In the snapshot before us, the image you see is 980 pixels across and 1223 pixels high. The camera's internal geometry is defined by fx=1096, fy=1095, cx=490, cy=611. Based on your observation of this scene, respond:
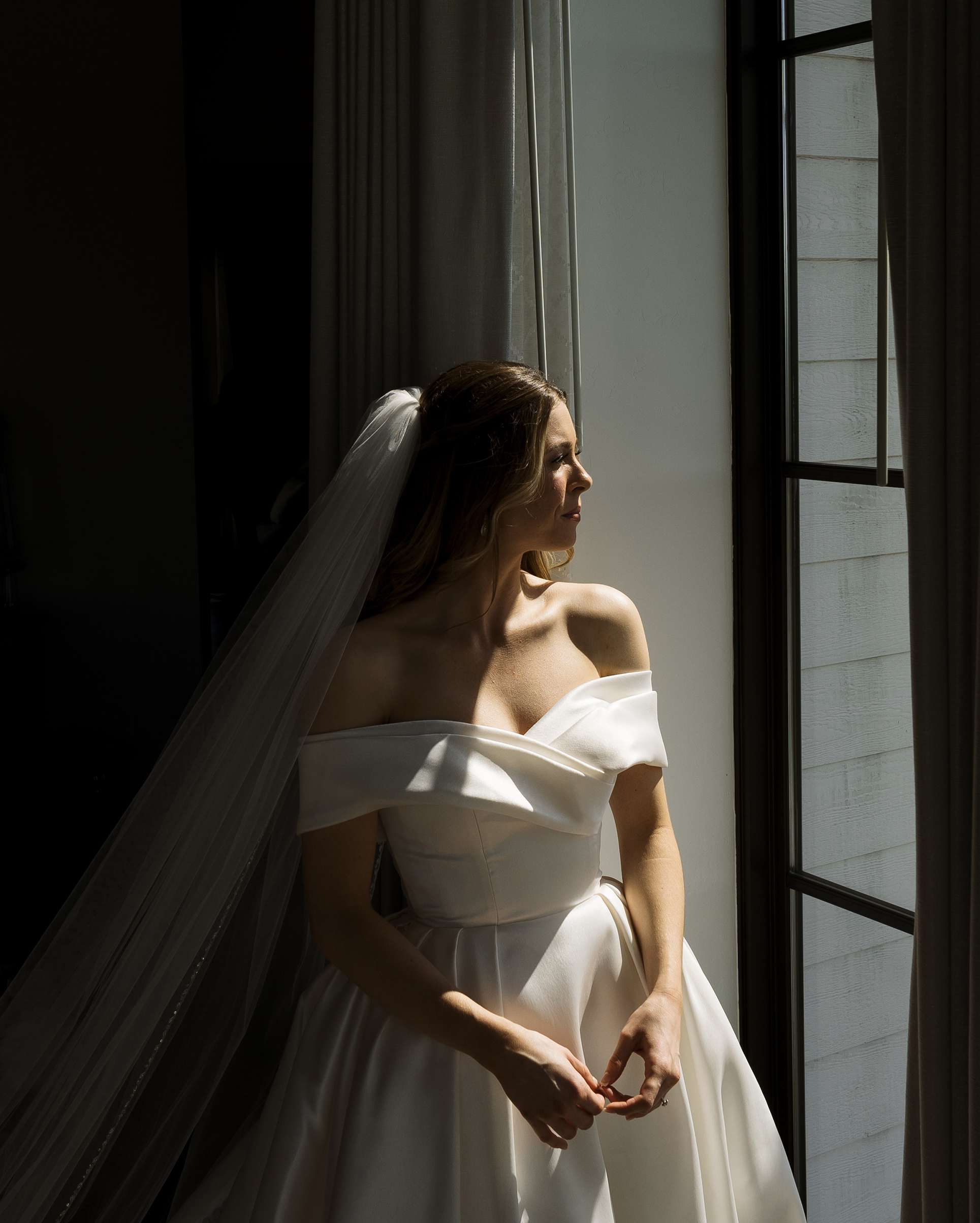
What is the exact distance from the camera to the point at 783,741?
72.2 inches

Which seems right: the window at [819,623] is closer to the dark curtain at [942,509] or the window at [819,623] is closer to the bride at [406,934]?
the bride at [406,934]

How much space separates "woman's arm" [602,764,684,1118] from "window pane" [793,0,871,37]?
1.10 meters

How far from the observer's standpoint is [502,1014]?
1.31 metres

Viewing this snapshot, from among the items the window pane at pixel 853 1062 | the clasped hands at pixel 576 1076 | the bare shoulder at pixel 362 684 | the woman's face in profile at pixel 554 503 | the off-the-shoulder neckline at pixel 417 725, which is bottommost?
the window pane at pixel 853 1062

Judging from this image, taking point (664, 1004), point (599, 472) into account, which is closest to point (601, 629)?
point (599, 472)

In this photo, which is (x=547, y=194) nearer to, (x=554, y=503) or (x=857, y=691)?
(x=554, y=503)

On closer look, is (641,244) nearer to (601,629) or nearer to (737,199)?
(737,199)

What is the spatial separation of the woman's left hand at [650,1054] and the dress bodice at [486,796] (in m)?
0.18

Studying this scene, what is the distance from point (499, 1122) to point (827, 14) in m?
1.59

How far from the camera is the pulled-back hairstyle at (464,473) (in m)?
1.37

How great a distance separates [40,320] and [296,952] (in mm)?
1934

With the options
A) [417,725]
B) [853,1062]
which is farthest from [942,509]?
[853,1062]

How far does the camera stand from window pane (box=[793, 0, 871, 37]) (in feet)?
5.08

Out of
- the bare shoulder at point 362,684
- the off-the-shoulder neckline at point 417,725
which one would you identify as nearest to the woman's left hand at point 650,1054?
the off-the-shoulder neckline at point 417,725
